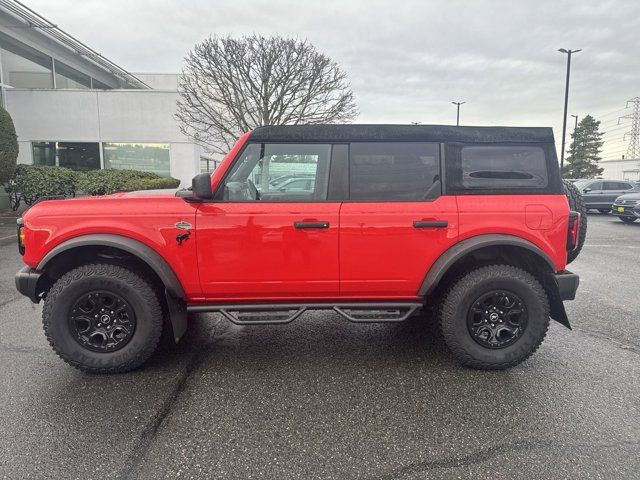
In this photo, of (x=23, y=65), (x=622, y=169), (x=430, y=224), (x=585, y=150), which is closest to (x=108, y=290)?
(x=430, y=224)

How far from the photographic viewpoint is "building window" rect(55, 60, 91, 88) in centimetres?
1634

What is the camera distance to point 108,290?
308 cm

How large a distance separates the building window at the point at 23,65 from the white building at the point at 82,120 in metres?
0.03

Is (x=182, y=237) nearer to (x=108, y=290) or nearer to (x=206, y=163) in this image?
(x=108, y=290)

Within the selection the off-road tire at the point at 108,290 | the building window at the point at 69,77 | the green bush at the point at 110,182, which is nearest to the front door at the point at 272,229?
the off-road tire at the point at 108,290

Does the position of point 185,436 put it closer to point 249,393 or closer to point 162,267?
point 249,393

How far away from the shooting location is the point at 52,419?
8.44 ft

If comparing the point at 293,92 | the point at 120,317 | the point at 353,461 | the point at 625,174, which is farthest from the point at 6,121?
the point at 625,174

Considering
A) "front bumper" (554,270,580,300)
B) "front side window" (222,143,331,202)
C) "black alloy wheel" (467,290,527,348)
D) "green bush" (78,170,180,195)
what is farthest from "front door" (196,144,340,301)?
"green bush" (78,170,180,195)

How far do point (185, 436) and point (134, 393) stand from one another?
70 centimetres

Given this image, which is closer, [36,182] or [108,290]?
[108,290]

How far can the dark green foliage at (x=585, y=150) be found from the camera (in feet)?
171

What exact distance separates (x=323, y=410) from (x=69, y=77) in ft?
63.3

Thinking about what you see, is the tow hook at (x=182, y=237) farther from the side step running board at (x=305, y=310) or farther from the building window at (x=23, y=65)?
the building window at (x=23, y=65)
